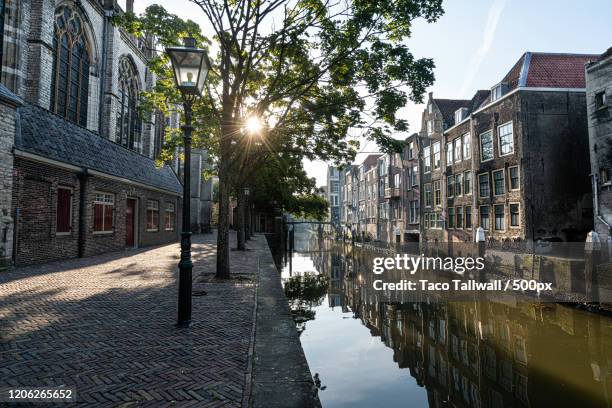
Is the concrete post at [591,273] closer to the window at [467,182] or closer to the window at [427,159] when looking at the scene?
the window at [467,182]

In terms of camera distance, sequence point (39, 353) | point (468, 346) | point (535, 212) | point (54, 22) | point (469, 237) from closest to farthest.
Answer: point (39, 353) < point (468, 346) < point (54, 22) < point (535, 212) < point (469, 237)

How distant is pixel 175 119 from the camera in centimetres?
3125

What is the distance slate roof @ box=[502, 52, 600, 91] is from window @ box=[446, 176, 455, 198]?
7997 mm

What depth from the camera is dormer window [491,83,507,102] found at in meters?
21.6

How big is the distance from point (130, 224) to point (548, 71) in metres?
26.5

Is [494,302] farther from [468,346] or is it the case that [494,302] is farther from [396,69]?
[396,69]

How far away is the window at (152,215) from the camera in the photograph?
68.7 ft

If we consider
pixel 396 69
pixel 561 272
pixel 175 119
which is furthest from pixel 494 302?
pixel 175 119

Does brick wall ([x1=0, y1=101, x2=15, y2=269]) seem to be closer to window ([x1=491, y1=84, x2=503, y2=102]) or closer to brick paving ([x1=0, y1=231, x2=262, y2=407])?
brick paving ([x1=0, y1=231, x2=262, y2=407])

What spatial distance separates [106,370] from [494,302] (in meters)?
12.8

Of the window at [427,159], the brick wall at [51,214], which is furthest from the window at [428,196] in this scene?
the brick wall at [51,214]

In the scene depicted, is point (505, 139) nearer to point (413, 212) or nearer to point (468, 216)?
point (468, 216)

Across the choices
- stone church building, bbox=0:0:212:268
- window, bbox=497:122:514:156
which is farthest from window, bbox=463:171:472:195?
stone church building, bbox=0:0:212:268

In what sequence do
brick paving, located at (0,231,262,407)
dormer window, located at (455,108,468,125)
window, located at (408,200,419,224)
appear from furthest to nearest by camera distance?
1. window, located at (408,200,419,224)
2. dormer window, located at (455,108,468,125)
3. brick paving, located at (0,231,262,407)
